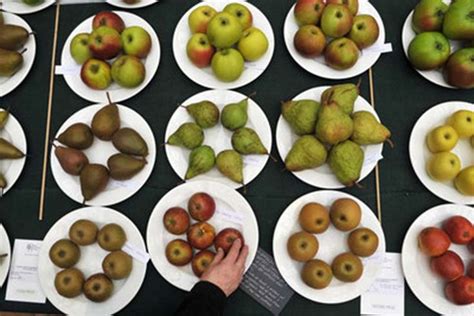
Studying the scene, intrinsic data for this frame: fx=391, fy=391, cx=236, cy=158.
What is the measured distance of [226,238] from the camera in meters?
1.07

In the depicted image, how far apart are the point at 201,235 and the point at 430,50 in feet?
2.73

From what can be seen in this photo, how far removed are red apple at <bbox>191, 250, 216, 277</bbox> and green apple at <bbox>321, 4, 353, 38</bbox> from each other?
0.73 m

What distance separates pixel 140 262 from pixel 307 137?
0.59 metres

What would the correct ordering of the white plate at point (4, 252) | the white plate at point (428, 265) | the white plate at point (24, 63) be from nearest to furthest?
the white plate at point (428, 265) < the white plate at point (4, 252) < the white plate at point (24, 63)

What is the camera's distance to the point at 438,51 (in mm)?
1116

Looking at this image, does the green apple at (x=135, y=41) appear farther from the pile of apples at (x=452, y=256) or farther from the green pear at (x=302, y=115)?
the pile of apples at (x=452, y=256)

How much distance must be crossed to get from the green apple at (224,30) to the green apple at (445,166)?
2.15 feet

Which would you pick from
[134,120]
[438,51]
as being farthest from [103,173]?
[438,51]

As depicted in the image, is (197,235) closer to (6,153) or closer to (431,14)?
(6,153)

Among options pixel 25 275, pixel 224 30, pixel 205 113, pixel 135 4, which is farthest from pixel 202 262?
pixel 135 4

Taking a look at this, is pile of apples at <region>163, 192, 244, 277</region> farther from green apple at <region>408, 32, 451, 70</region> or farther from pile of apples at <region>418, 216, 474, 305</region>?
green apple at <region>408, 32, 451, 70</region>

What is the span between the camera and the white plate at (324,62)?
46.4 inches

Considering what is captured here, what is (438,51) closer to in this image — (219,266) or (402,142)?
(402,142)

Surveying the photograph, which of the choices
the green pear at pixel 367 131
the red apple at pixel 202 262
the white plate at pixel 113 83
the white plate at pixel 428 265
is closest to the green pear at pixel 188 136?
the white plate at pixel 113 83
